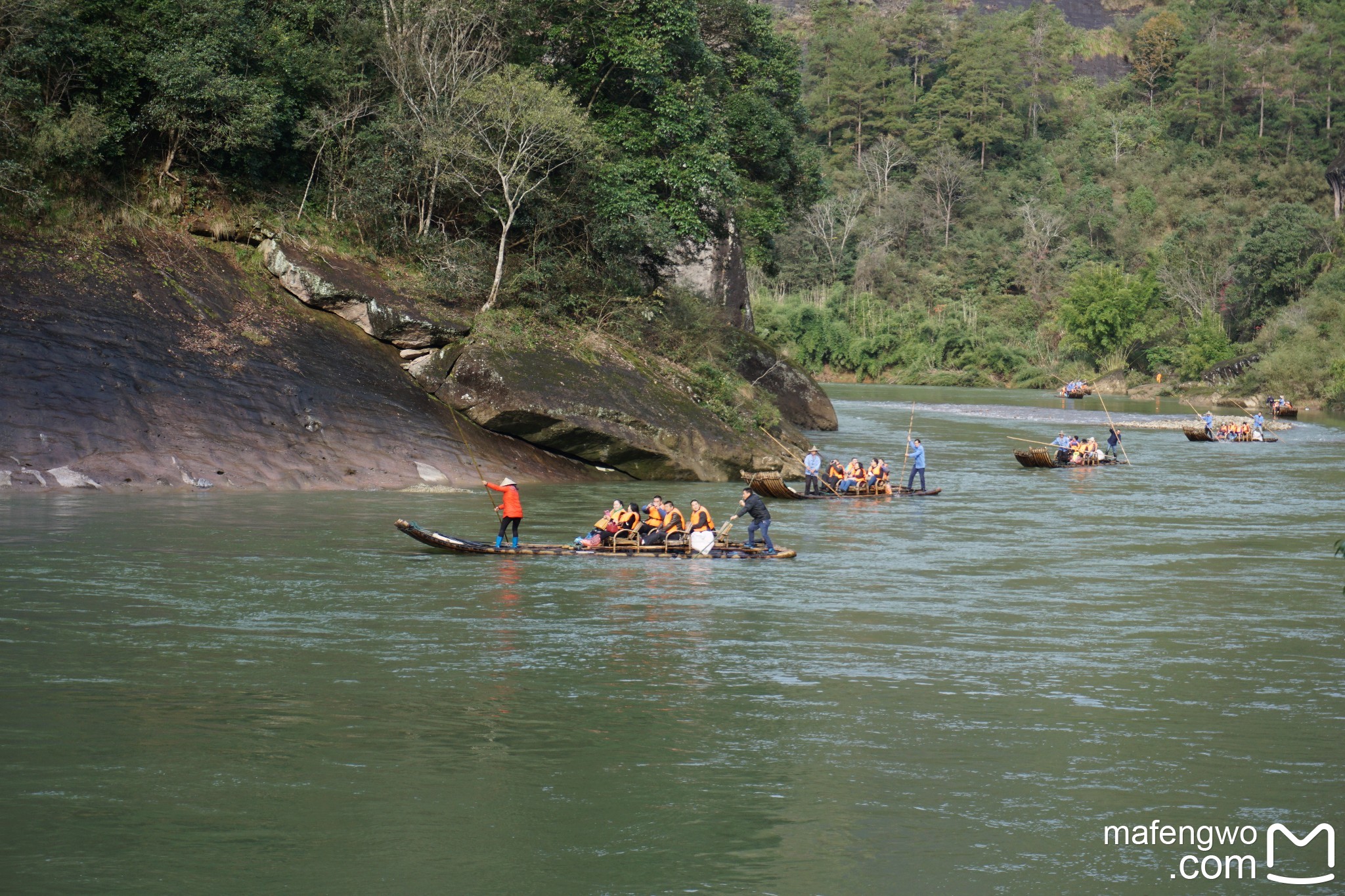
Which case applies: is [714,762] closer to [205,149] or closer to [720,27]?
[205,149]

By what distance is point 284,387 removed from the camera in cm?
3042

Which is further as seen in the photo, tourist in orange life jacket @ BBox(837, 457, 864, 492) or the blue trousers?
tourist in orange life jacket @ BBox(837, 457, 864, 492)

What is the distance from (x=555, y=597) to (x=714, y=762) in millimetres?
7749

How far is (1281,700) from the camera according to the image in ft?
45.8

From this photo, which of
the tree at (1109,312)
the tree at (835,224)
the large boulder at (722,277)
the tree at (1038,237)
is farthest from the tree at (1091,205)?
the large boulder at (722,277)

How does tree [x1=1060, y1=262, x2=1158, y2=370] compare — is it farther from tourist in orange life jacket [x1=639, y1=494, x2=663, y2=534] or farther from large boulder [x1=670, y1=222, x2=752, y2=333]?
tourist in orange life jacket [x1=639, y1=494, x2=663, y2=534]

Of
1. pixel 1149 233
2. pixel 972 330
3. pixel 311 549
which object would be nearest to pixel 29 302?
pixel 311 549

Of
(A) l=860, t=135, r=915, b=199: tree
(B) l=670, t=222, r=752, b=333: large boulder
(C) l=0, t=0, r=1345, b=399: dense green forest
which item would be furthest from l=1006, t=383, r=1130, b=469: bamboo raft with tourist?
(A) l=860, t=135, r=915, b=199: tree

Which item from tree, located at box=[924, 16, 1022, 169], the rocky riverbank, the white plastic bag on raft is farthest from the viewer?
tree, located at box=[924, 16, 1022, 169]

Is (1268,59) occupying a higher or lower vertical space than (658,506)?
higher

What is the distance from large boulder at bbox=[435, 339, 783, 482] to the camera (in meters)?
31.9

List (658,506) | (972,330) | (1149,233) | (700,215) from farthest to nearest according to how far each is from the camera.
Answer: (1149,233)
(972,330)
(700,215)
(658,506)

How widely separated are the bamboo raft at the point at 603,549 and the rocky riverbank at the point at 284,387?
8164mm

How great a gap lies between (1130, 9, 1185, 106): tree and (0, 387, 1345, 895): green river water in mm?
114364
